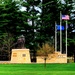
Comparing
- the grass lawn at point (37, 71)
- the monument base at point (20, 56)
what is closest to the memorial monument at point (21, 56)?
the monument base at point (20, 56)

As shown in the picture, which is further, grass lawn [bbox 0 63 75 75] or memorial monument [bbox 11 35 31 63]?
memorial monument [bbox 11 35 31 63]

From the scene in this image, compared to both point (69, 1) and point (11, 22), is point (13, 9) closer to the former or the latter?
point (11, 22)

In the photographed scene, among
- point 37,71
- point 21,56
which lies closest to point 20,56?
point 21,56

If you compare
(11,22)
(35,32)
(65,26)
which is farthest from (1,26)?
(65,26)

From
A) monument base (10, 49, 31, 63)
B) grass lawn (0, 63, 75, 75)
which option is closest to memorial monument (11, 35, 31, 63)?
monument base (10, 49, 31, 63)

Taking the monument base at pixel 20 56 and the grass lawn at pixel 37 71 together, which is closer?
the grass lawn at pixel 37 71

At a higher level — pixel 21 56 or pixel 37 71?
pixel 37 71

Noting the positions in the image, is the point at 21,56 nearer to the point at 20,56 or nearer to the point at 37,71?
the point at 20,56

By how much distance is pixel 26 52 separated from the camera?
171 feet

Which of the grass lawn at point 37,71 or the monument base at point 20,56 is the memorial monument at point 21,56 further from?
the grass lawn at point 37,71

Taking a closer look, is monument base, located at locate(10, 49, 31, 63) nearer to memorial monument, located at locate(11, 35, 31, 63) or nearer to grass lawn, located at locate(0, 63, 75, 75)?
→ memorial monument, located at locate(11, 35, 31, 63)

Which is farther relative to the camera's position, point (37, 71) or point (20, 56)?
point (20, 56)

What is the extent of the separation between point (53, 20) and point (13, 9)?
25.7 feet

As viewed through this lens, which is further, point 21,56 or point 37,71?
point 21,56
